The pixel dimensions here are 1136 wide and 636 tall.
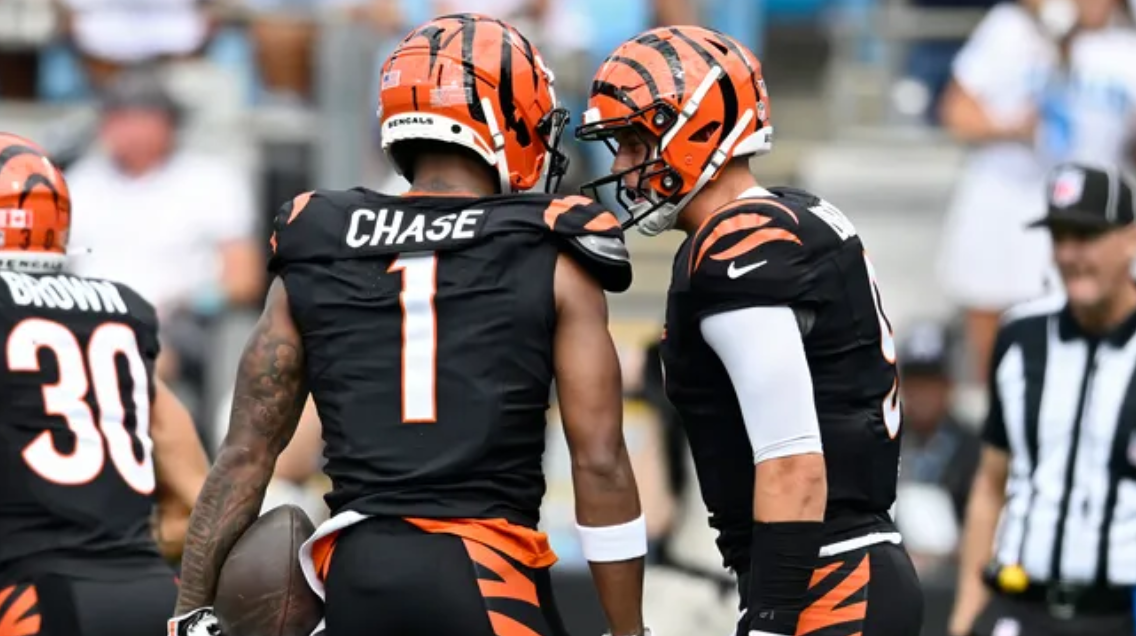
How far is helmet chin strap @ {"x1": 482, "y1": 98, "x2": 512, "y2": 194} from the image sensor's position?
5.21m

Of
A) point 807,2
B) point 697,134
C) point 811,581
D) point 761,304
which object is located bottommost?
point 811,581

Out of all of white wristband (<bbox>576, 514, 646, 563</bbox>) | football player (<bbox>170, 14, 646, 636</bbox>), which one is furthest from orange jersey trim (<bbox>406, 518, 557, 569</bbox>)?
white wristband (<bbox>576, 514, 646, 563</bbox>)

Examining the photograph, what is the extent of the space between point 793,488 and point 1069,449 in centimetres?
273

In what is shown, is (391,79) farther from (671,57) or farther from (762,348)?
(762,348)

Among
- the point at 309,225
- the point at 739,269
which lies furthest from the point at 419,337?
the point at 739,269

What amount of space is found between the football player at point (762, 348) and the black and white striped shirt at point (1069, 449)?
2264 millimetres

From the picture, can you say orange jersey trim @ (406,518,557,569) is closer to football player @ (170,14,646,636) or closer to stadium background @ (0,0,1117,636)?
football player @ (170,14,646,636)

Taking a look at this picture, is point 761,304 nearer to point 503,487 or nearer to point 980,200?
point 503,487

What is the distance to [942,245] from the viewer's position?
11.9 meters

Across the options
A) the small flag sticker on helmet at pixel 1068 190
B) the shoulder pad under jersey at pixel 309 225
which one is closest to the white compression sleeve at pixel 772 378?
the shoulder pad under jersey at pixel 309 225

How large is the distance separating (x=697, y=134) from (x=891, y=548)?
1024mm

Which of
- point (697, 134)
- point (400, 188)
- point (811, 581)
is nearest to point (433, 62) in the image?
point (697, 134)

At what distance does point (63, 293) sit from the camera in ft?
20.3

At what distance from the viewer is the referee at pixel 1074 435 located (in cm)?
726
